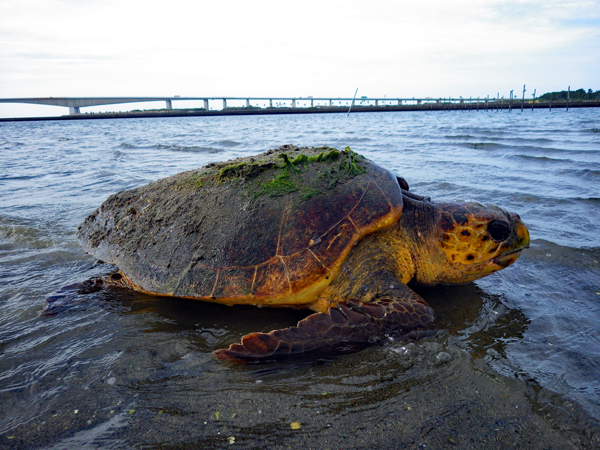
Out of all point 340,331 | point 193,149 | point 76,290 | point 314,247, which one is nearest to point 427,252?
point 314,247

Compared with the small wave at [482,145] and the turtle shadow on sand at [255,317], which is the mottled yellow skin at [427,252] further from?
the small wave at [482,145]

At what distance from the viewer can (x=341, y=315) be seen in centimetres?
235

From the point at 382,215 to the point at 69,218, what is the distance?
4655mm

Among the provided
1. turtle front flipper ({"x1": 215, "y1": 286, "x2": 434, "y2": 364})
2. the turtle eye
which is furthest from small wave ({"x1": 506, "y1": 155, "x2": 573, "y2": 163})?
turtle front flipper ({"x1": 215, "y1": 286, "x2": 434, "y2": 364})

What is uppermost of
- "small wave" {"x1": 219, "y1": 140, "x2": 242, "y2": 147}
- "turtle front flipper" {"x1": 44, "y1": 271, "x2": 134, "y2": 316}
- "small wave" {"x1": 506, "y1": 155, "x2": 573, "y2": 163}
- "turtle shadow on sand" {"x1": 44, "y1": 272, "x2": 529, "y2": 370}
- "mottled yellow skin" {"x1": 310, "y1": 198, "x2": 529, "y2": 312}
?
"small wave" {"x1": 219, "y1": 140, "x2": 242, "y2": 147}

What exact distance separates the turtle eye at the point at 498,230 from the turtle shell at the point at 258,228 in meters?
0.70

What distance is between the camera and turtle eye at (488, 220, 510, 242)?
2754 mm

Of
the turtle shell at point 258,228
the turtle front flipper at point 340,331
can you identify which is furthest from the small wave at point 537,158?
the turtle front flipper at point 340,331

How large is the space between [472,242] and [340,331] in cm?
131

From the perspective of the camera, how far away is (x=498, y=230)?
2771 mm

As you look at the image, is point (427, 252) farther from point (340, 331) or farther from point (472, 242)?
point (340, 331)

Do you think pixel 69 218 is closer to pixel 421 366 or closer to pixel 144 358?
pixel 144 358

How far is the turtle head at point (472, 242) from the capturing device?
9.05 ft

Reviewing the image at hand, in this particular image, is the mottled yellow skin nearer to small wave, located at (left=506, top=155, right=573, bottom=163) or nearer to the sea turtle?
the sea turtle
